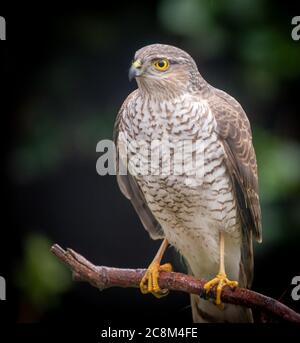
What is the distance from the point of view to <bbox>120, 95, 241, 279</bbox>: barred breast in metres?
2.40

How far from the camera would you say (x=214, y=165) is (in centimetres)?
246

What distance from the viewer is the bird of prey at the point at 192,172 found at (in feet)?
7.88

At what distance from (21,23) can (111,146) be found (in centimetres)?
66

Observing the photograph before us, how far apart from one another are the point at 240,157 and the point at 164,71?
1.27 ft

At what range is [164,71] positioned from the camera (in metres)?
2.40

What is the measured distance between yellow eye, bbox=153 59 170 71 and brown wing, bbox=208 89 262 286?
0.20 metres

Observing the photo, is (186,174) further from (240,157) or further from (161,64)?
(161,64)

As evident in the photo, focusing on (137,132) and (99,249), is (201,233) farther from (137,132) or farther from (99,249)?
(99,249)

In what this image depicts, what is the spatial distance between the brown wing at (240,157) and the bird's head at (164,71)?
0.38 feet
